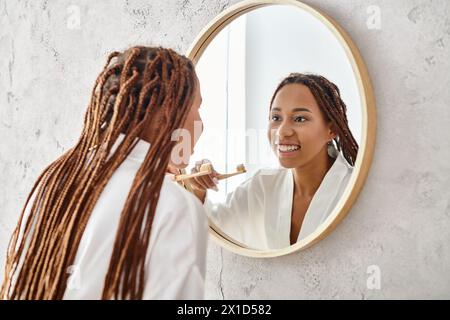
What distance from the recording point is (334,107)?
1.23 metres

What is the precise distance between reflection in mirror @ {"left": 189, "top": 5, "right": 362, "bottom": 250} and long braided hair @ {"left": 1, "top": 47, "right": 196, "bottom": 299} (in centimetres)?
28

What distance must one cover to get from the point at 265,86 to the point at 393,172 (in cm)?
34

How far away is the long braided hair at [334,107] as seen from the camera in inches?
47.4

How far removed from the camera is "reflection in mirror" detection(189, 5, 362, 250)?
1229 mm

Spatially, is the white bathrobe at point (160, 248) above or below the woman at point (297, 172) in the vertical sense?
below

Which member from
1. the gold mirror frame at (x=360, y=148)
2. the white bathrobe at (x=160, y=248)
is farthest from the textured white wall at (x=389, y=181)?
the white bathrobe at (x=160, y=248)

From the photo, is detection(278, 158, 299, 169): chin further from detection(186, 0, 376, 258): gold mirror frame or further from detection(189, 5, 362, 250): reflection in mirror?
detection(186, 0, 376, 258): gold mirror frame

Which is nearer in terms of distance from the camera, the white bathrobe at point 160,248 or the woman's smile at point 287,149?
the white bathrobe at point 160,248

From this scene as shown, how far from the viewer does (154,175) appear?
980mm

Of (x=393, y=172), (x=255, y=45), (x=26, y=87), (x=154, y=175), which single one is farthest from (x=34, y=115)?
(x=393, y=172)

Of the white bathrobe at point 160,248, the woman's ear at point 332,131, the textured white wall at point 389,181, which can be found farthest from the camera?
the woman's ear at point 332,131

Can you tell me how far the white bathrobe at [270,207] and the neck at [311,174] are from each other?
10 mm

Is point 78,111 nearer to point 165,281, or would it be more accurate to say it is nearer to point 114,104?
point 114,104

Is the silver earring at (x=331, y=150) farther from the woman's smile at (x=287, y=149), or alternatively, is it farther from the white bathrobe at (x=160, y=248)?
the white bathrobe at (x=160, y=248)
